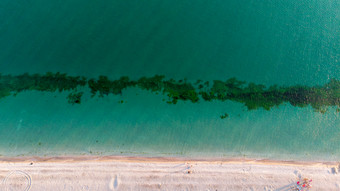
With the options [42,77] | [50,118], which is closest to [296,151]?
[50,118]

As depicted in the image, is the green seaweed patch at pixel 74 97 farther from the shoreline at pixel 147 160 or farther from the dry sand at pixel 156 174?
the dry sand at pixel 156 174

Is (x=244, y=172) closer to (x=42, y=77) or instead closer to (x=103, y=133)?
(x=103, y=133)

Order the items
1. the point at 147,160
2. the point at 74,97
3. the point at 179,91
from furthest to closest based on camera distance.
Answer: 1. the point at 179,91
2. the point at 74,97
3. the point at 147,160

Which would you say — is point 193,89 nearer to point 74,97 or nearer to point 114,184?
point 114,184

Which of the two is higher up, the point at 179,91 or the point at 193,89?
the point at 193,89

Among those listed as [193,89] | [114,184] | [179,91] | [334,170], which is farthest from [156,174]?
[334,170]

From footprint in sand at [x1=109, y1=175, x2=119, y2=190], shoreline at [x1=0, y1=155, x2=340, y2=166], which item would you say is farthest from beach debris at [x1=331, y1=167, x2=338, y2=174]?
footprint in sand at [x1=109, y1=175, x2=119, y2=190]

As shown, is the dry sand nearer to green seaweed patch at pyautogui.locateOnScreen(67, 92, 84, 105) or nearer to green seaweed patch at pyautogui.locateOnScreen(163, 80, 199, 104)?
green seaweed patch at pyautogui.locateOnScreen(67, 92, 84, 105)
